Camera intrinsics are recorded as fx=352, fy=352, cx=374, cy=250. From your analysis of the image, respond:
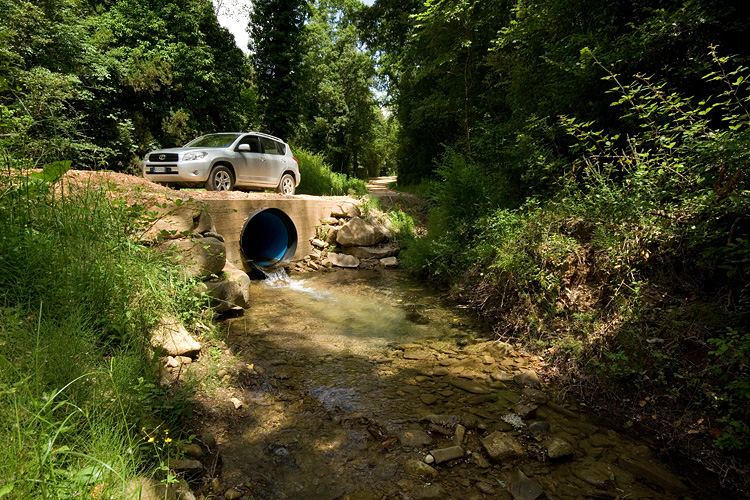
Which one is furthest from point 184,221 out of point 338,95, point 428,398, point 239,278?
point 338,95

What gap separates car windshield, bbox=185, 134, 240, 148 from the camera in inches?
349

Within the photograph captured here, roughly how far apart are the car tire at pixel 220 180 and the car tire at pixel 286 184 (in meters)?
Answer: 1.96

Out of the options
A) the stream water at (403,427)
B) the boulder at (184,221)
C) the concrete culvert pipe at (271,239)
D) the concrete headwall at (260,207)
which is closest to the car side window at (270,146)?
the concrete headwall at (260,207)

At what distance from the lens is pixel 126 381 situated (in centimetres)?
246

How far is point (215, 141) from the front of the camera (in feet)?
29.8

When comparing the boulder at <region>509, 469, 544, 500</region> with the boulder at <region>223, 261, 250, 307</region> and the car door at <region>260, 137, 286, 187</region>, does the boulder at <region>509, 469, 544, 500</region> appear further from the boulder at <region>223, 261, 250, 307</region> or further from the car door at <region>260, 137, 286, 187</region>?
the car door at <region>260, 137, 286, 187</region>

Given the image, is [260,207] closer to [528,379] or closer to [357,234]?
[357,234]

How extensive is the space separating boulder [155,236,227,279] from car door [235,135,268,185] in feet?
13.3

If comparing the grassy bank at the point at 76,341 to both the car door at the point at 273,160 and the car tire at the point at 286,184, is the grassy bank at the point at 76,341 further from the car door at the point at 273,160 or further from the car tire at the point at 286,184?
the car tire at the point at 286,184

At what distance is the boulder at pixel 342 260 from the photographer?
32.1 feet

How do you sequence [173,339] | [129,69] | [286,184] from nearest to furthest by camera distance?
[173,339] < [286,184] < [129,69]

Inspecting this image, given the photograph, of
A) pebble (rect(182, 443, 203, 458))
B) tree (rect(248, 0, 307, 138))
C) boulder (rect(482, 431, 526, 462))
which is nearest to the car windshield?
pebble (rect(182, 443, 203, 458))

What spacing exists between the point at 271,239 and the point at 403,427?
7.65 metres

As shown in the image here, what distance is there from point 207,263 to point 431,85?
14014mm
